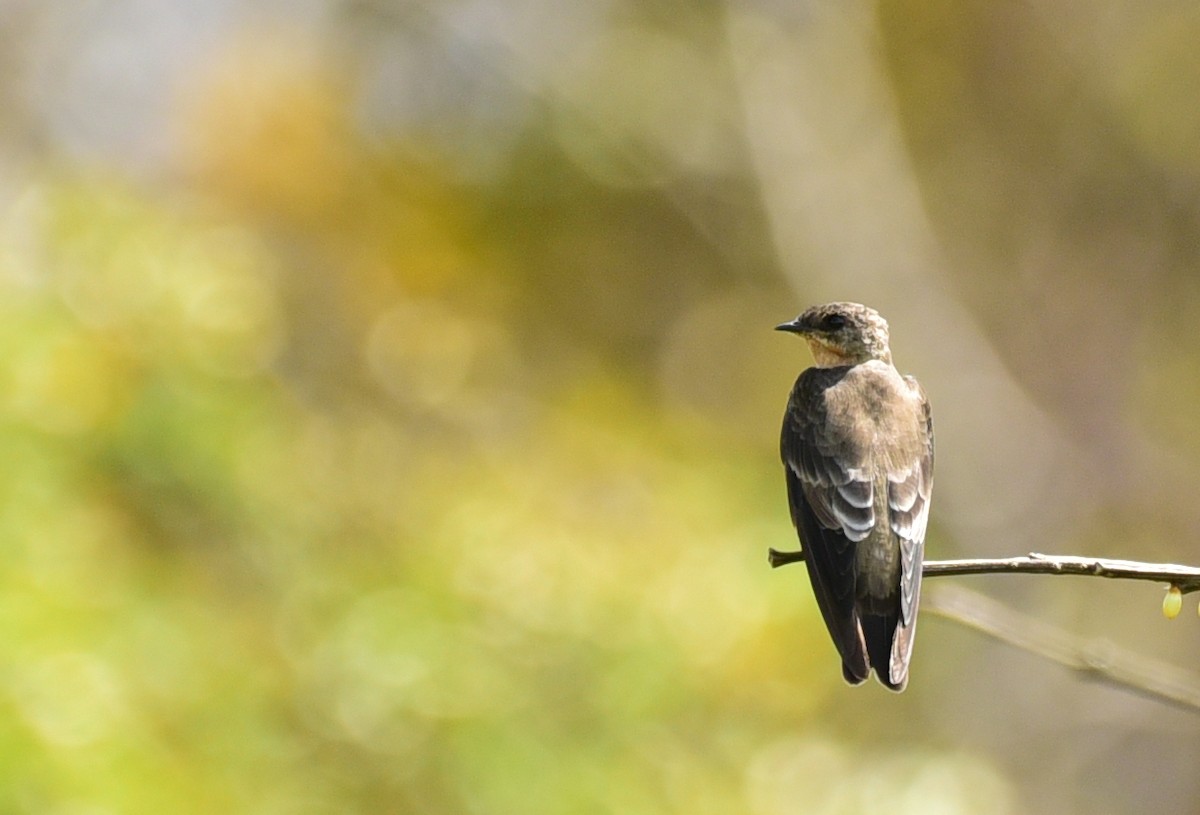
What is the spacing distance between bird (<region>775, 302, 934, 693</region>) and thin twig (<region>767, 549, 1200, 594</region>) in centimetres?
77

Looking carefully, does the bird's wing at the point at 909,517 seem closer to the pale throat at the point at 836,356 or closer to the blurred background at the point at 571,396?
the pale throat at the point at 836,356

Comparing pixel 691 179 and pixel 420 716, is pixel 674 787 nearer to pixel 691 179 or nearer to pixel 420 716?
pixel 420 716

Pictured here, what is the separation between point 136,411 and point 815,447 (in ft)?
13.3

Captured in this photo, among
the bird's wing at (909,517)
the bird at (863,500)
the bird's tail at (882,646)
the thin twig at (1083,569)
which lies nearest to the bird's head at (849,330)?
the bird at (863,500)

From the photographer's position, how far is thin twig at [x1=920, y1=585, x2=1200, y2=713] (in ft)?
10.4

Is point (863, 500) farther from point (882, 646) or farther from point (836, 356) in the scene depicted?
point (836, 356)

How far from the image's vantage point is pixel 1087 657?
3.36 metres

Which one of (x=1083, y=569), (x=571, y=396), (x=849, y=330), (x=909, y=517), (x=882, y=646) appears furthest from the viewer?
(x=571, y=396)

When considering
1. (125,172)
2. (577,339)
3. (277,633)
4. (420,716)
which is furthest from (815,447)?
(577,339)

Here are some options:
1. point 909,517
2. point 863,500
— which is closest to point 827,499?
point 863,500

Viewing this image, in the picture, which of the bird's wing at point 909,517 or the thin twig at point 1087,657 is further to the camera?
the bird's wing at point 909,517

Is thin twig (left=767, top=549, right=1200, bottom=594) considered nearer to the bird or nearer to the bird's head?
the bird

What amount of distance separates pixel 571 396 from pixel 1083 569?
329 inches

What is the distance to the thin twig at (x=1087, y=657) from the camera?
3.18 meters
